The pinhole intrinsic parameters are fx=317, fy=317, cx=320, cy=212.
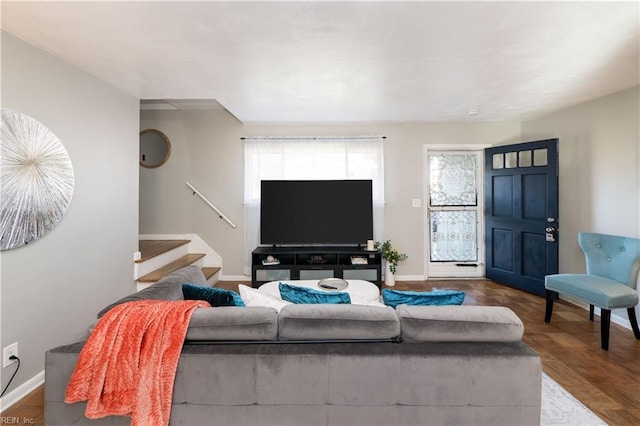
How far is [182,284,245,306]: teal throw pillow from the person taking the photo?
1835 mm

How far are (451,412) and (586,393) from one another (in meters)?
1.40

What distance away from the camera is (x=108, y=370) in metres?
1.36

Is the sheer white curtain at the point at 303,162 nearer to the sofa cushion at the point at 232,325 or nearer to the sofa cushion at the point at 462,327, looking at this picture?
the sofa cushion at the point at 232,325

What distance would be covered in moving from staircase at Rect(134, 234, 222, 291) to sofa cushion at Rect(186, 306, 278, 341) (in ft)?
7.58

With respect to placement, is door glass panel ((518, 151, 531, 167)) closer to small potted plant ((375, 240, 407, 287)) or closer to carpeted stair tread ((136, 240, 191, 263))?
small potted plant ((375, 240, 407, 287))

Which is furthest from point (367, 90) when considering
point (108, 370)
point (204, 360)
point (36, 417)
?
point (36, 417)

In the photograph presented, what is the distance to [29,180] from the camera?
2137 mm

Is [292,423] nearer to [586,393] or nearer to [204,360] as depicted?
[204,360]

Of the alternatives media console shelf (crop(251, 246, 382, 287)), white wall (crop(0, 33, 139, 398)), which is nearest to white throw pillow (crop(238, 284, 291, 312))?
white wall (crop(0, 33, 139, 398))

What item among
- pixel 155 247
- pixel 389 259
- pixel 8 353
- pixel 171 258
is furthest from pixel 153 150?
pixel 389 259

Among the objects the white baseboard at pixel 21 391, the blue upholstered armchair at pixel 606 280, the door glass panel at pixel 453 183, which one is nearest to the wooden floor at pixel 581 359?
the white baseboard at pixel 21 391

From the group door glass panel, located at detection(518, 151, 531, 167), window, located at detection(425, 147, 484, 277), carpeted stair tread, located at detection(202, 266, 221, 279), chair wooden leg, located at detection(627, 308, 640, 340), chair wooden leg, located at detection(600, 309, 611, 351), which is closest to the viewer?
chair wooden leg, located at detection(600, 309, 611, 351)

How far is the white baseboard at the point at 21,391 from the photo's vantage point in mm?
1995

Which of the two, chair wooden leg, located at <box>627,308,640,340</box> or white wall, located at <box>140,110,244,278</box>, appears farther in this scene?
white wall, located at <box>140,110,244,278</box>
